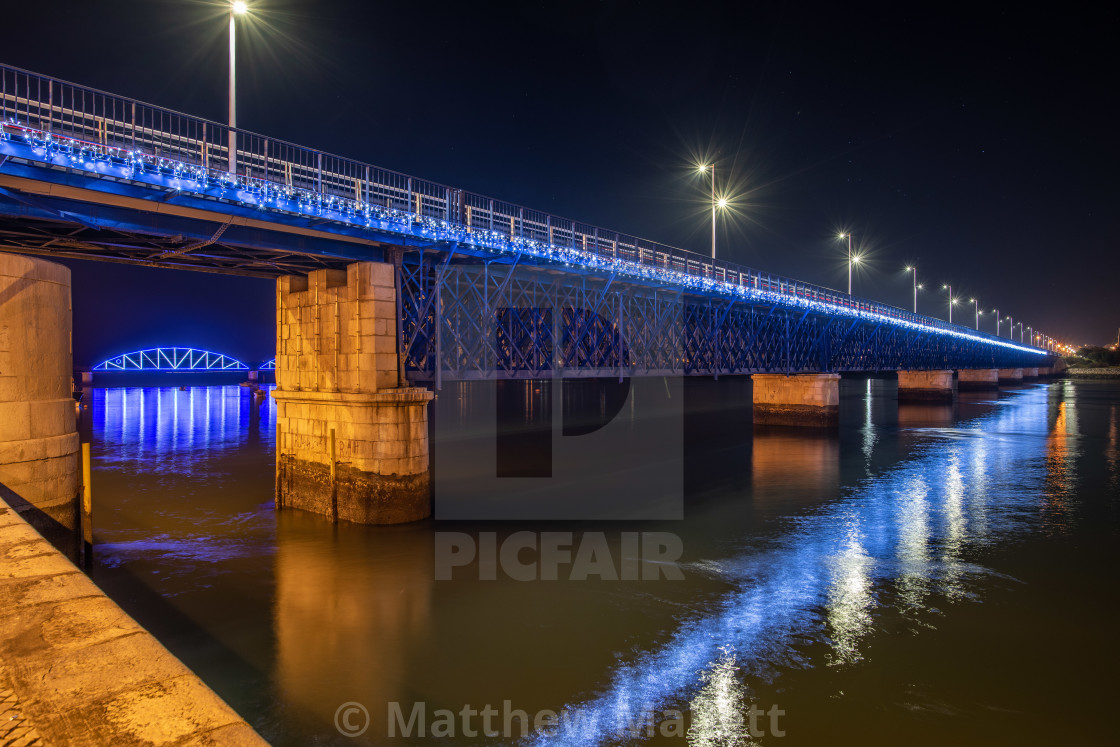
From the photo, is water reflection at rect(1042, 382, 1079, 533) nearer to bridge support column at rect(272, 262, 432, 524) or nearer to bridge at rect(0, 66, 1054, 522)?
bridge at rect(0, 66, 1054, 522)

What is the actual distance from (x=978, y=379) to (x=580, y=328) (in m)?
113

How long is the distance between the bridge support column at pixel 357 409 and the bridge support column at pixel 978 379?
12142 cm

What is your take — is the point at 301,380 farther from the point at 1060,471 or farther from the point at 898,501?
the point at 1060,471

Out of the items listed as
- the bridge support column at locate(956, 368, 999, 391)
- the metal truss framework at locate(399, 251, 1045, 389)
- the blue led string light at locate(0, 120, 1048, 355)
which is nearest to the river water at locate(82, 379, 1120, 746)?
the metal truss framework at locate(399, 251, 1045, 389)

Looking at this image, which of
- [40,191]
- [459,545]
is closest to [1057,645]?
[459,545]

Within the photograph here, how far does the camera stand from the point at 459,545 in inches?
720

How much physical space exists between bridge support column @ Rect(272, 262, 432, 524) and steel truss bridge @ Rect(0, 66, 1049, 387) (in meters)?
0.91

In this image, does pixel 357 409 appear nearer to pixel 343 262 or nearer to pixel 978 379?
pixel 343 262

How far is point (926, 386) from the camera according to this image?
281ft

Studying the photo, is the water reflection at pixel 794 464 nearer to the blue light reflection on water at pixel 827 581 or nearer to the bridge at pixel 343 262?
the blue light reflection on water at pixel 827 581

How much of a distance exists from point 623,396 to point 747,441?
51684 mm

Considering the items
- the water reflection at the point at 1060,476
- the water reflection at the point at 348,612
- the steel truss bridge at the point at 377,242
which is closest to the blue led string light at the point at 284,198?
the steel truss bridge at the point at 377,242

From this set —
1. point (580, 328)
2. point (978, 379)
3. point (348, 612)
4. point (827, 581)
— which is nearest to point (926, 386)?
point (978, 379)

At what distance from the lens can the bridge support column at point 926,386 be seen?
83.2 m
